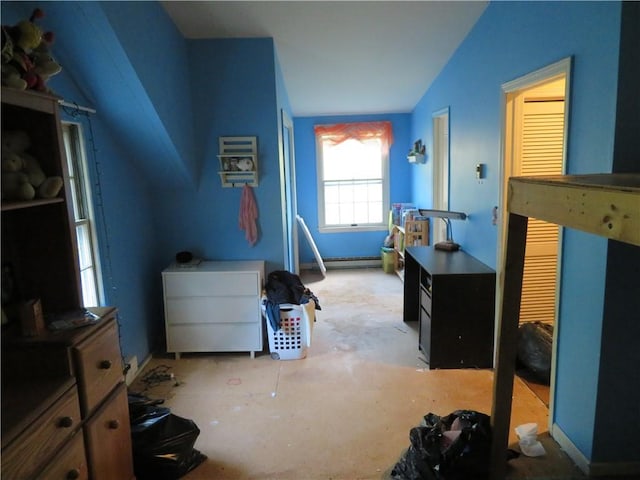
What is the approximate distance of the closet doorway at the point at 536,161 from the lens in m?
2.88

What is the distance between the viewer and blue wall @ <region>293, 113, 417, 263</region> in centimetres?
600

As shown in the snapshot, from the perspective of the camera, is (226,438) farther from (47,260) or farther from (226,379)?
(47,260)

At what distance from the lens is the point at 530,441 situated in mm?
2234

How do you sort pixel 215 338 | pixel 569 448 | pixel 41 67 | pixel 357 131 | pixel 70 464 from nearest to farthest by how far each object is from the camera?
pixel 70 464, pixel 41 67, pixel 569 448, pixel 215 338, pixel 357 131

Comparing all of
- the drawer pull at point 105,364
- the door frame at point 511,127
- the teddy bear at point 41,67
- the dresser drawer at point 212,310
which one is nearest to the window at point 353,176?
the dresser drawer at point 212,310

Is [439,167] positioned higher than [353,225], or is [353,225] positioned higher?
[439,167]

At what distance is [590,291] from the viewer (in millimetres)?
1969

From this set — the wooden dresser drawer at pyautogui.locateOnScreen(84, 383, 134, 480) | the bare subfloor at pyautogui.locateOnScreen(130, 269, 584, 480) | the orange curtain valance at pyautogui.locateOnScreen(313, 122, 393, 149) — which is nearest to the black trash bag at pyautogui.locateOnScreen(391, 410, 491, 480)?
the bare subfloor at pyautogui.locateOnScreen(130, 269, 584, 480)

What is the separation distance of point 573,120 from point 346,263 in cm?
438

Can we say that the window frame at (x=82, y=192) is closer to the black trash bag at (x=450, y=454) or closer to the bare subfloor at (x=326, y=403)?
the bare subfloor at (x=326, y=403)

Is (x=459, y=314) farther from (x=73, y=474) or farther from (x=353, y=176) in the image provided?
(x=353, y=176)

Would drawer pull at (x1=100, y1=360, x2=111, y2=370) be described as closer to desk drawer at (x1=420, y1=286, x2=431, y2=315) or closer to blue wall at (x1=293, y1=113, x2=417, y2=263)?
desk drawer at (x1=420, y1=286, x2=431, y2=315)

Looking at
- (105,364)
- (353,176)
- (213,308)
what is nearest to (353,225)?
(353,176)

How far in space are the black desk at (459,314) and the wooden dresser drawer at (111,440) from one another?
2061mm
